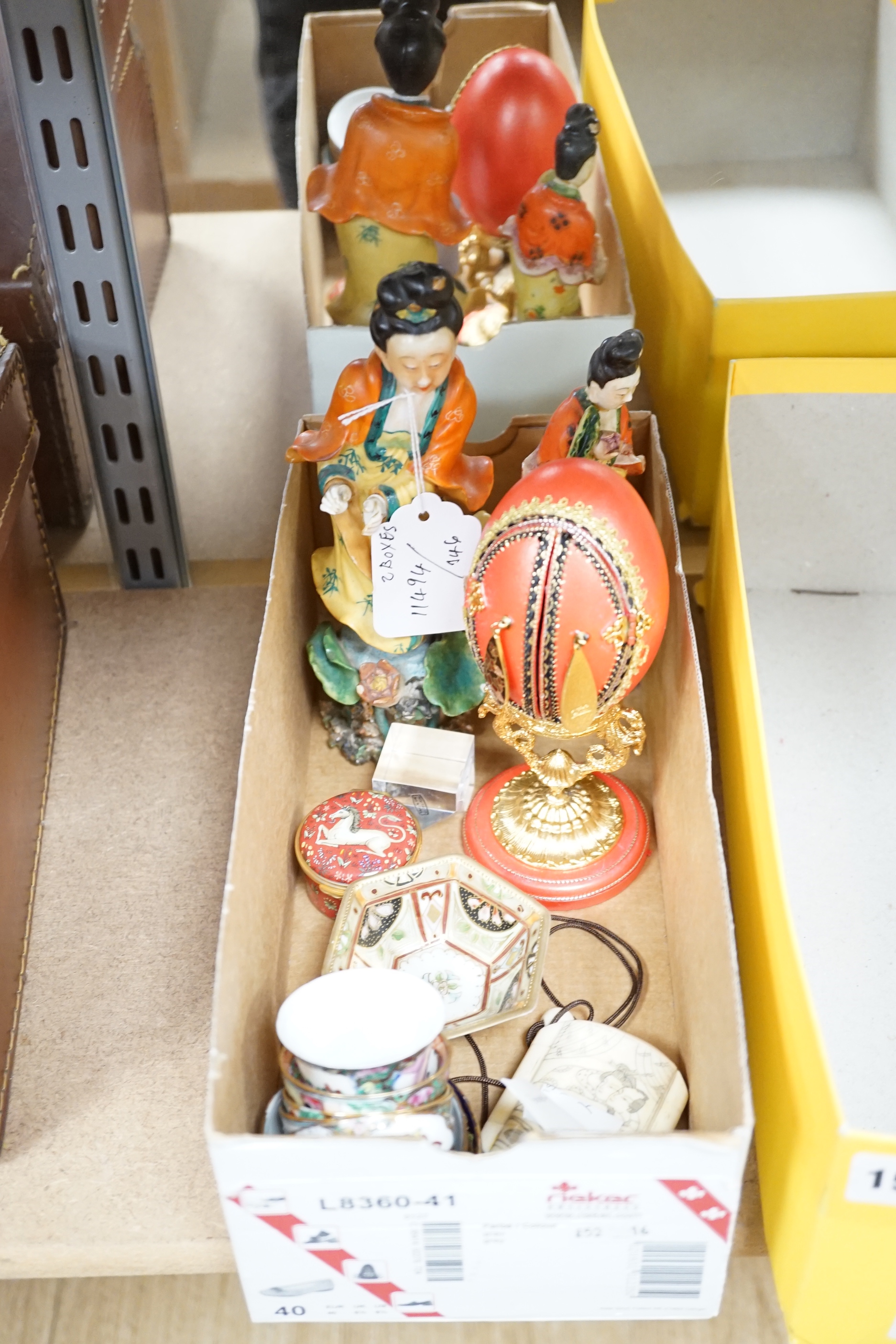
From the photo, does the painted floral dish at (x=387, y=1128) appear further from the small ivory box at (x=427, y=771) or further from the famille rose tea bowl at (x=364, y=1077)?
the small ivory box at (x=427, y=771)

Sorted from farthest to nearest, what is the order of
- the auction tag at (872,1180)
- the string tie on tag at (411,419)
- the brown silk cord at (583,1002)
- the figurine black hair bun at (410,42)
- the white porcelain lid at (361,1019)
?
the figurine black hair bun at (410,42)
the string tie on tag at (411,419)
the brown silk cord at (583,1002)
the white porcelain lid at (361,1019)
the auction tag at (872,1180)

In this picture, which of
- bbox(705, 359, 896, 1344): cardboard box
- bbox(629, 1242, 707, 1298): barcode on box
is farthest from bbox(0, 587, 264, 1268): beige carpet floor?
bbox(705, 359, 896, 1344): cardboard box

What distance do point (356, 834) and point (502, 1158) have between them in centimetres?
35

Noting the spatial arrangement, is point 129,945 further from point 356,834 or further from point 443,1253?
point 443,1253

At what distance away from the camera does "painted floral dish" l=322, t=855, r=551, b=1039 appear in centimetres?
85

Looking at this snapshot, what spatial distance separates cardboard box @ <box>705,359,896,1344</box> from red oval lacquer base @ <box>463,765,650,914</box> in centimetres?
9

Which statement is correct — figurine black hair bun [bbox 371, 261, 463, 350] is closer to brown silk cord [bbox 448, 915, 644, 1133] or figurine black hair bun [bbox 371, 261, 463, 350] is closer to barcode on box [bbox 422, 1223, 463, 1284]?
brown silk cord [bbox 448, 915, 644, 1133]

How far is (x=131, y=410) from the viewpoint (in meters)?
1.09

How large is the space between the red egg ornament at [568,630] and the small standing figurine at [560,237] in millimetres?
388

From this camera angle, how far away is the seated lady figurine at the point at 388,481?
34.3 inches

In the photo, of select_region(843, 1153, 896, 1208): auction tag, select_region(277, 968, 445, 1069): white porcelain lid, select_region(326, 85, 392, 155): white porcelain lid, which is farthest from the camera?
select_region(326, 85, 392, 155): white porcelain lid

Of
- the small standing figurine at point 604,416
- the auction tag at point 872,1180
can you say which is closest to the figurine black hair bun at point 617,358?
the small standing figurine at point 604,416

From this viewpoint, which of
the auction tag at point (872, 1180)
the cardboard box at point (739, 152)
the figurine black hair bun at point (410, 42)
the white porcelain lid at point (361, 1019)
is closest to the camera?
the auction tag at point (872, 1180)

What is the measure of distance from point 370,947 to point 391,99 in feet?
2.33
